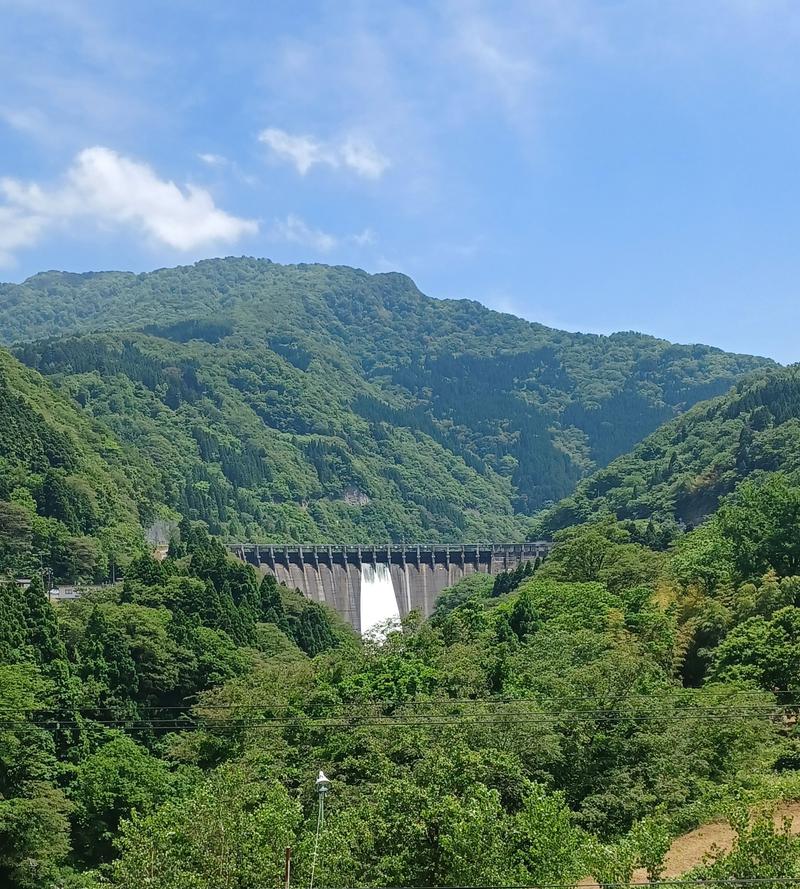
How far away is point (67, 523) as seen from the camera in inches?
3853

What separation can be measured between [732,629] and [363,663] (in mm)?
14512

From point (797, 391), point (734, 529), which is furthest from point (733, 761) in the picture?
point (797, 391)

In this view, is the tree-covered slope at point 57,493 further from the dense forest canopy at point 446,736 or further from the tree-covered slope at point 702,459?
the tree-covered slope at point 702,459

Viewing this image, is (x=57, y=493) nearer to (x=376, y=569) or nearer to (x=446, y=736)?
(x=376, y=569)

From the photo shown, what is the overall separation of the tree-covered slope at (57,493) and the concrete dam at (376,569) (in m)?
15.0

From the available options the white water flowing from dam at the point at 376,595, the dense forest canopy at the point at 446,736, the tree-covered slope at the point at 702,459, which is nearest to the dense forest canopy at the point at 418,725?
the dense forest canopy at the point at 446,736

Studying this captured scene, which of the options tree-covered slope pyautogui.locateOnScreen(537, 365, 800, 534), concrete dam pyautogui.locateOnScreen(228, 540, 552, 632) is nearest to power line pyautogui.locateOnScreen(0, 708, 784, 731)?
tree-covered slope pyautogui.locateOnScreen(537, 365, 800, 534)

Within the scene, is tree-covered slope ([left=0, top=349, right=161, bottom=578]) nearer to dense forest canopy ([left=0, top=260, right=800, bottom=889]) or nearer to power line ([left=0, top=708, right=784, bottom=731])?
dense forest canopy ([left=0, top=260, right=800, bottom=889])

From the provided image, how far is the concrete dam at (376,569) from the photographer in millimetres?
125312

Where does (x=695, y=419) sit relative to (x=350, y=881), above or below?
above

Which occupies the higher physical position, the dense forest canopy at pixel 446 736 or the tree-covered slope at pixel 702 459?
the tree-covered slope at pixel 702 459

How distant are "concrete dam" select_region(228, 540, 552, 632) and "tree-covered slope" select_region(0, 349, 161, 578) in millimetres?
14961

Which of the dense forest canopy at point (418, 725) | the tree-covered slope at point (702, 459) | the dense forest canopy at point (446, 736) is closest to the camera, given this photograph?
the dense forest canopy at point (446, 736)

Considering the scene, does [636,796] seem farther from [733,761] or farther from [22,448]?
[22,448]
